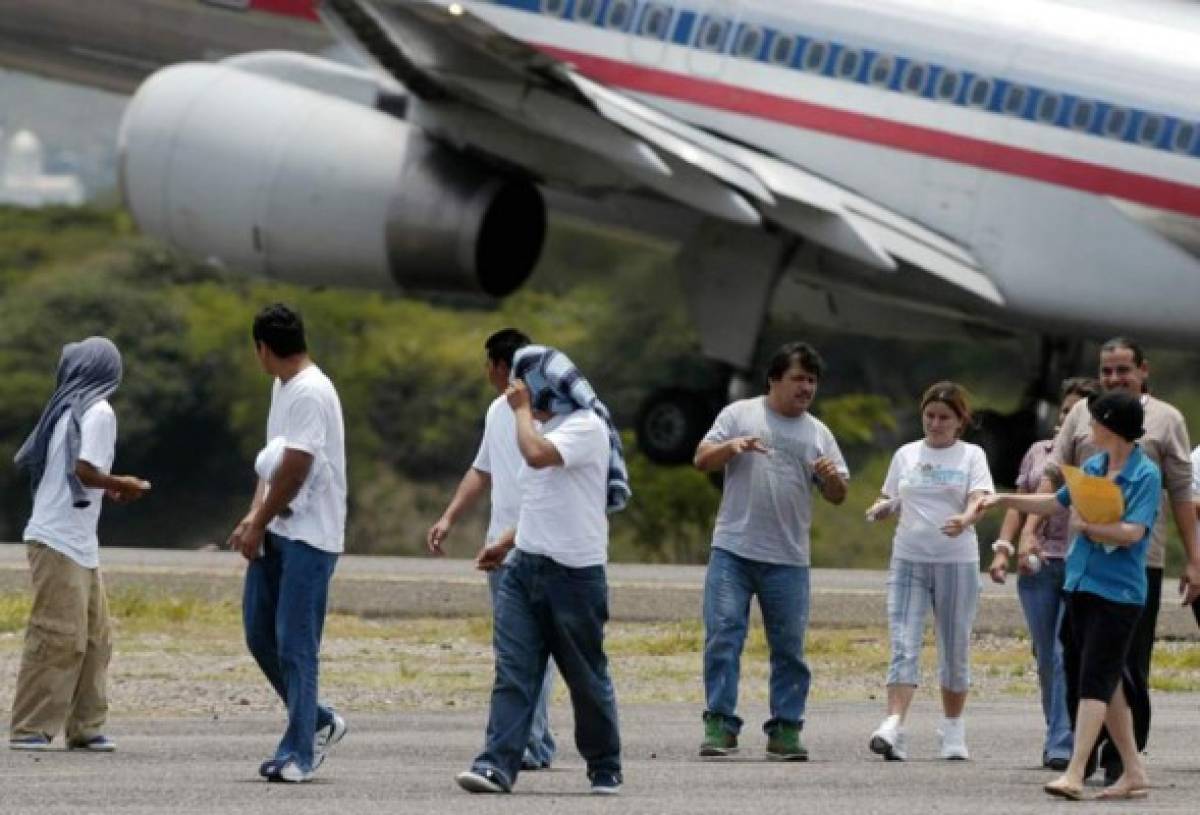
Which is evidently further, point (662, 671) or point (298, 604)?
point (662, 671)

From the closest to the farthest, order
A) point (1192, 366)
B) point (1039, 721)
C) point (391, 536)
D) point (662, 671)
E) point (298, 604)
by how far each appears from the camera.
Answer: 1. point (298, 604)
2. point (1039, 721)
3. point (662, 671)
4. point (1192, 366)
5. point (391, 536)

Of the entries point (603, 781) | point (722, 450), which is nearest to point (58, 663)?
point (603, 781)

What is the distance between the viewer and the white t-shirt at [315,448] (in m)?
14.7

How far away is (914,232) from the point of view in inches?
1121

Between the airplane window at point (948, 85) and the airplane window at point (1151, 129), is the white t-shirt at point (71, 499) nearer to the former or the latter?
the airplane window at point (1151, 129)

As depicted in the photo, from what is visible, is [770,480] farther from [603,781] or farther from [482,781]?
[482,781]

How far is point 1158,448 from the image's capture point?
50.2ft

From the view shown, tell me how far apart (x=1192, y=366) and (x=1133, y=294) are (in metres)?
5.43

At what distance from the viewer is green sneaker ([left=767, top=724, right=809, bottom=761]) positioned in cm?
1628

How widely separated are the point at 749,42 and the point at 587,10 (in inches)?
52.2

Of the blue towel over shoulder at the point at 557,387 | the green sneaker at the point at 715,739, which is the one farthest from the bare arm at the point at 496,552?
the green sneaker at the point at 715,739

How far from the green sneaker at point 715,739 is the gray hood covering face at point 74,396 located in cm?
279

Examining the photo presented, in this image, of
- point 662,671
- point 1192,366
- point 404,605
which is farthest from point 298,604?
point 1192,366

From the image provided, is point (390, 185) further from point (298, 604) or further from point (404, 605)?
point (298, 604)
